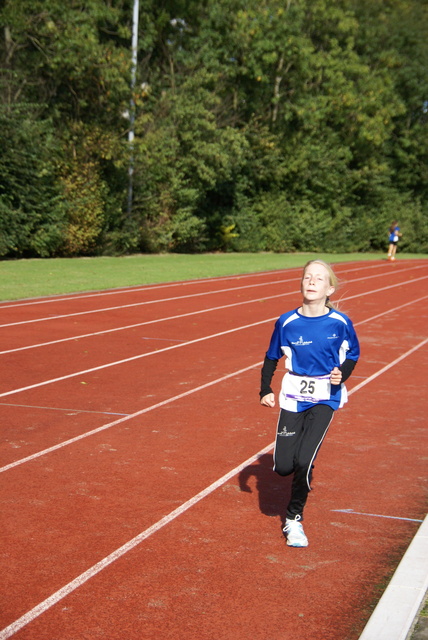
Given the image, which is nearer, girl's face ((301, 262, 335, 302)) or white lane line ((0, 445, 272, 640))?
white lane line ((0, 445, 272, 640))

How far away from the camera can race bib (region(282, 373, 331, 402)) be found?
17.1ft

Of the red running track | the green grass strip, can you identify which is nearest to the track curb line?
the red running track

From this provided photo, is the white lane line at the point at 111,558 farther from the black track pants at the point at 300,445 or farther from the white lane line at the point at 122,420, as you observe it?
the white lane line at the point at 122,420

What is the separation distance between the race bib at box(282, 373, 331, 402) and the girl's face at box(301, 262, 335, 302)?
47 cm

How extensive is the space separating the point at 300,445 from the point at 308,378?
15.6 inches

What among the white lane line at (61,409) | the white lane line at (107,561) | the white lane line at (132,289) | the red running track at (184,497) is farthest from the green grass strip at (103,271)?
the white lane line at (107,561)

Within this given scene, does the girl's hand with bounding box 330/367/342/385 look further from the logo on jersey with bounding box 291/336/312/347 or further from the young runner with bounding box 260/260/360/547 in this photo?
the logo on jersey with bounding box 291/336/312/347

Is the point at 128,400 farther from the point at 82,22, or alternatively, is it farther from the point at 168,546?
the point at 82,22

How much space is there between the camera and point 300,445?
17.0ft

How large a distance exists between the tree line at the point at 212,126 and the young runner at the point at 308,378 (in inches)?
1040

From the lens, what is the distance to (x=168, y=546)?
5.05 meters

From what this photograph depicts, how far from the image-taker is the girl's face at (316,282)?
5.16 meters

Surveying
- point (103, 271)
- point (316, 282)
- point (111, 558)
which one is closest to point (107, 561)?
point (111, 558)

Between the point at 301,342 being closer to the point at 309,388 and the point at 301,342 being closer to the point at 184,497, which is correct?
the point at 309,388
